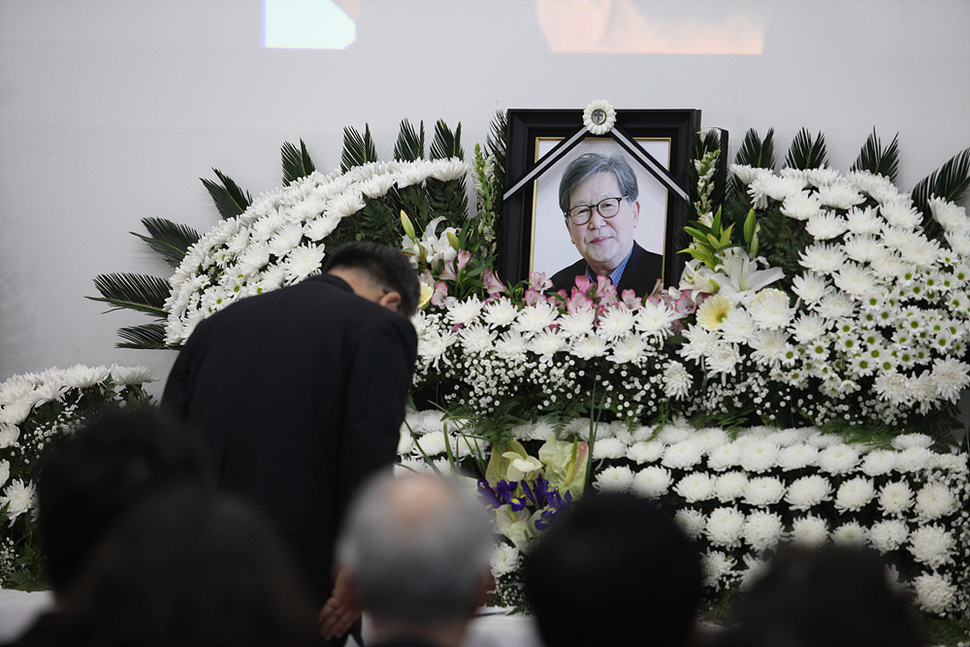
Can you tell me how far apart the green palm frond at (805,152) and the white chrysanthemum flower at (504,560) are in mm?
1780

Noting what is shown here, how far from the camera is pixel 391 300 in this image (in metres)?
2.11

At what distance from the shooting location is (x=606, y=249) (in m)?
3.09

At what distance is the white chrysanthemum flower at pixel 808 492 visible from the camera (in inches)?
91.7

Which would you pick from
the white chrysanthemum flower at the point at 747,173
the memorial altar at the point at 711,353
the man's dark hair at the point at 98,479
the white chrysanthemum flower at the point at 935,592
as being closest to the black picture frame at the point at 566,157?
the memorial altar at the point at 711,353

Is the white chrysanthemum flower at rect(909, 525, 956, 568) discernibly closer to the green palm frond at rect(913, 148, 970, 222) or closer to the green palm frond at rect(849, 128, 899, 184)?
the green palm frond at rect(913, 148, 970, 222)

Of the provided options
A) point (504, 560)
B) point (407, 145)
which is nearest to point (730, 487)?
point (504, 560)

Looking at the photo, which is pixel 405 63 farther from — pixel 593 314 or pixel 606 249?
pixel 593 314

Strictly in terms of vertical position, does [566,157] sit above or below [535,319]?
above

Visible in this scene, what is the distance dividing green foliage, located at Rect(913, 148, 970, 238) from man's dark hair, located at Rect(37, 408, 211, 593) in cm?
277

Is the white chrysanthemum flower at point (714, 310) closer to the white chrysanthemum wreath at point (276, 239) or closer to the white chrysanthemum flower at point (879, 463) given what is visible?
the white chrysanthemum flower at point (879, 463)

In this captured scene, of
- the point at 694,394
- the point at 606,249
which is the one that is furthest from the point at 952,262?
the point at 606,249

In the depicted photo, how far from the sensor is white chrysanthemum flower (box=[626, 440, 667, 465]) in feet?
8.21

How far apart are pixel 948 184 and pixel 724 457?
144 centimetres

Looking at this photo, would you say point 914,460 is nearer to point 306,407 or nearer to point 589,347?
point 589,347
